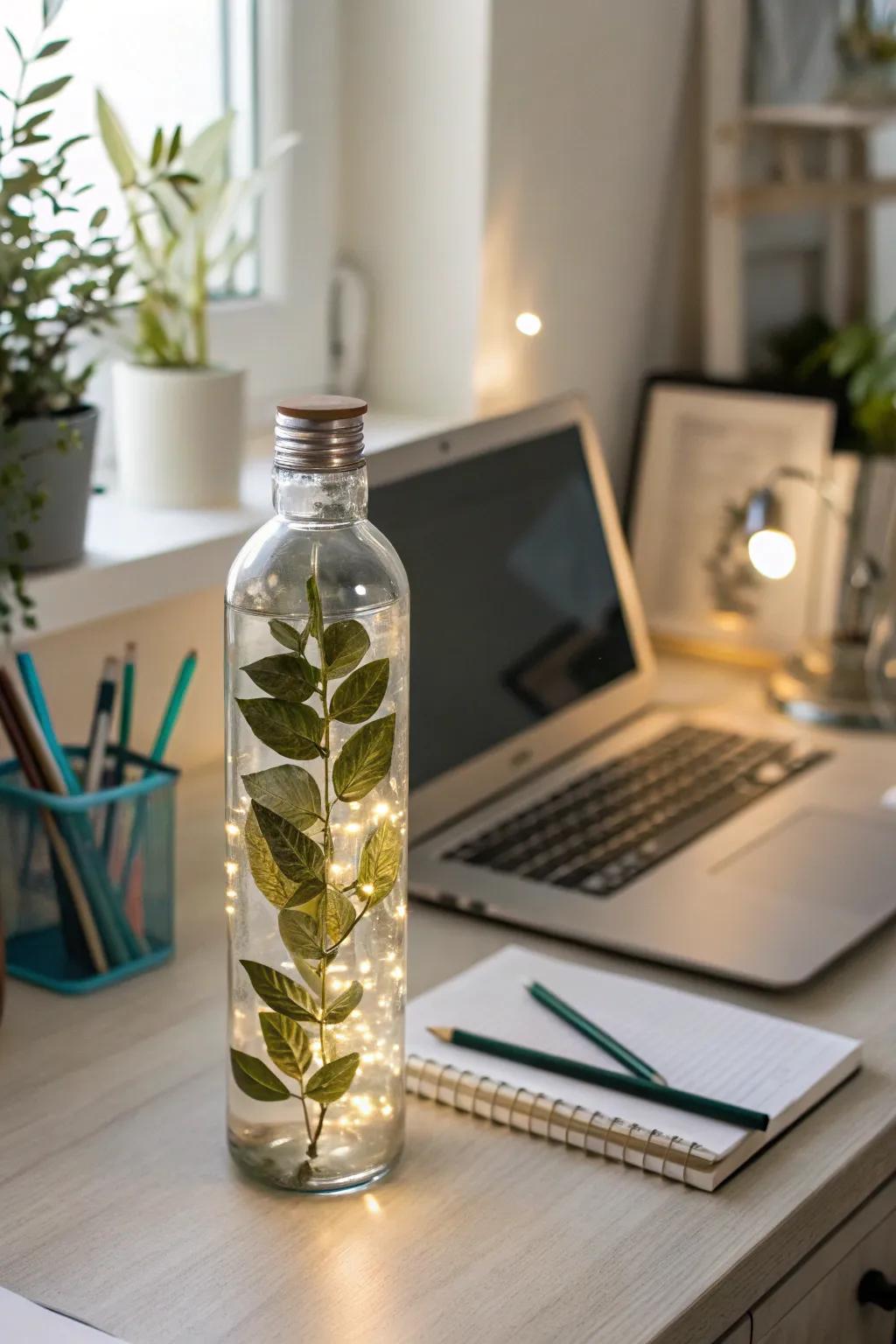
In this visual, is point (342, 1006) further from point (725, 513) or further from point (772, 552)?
point (725, 513)

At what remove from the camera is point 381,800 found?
86 centimetres

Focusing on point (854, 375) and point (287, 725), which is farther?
point (854, 375)

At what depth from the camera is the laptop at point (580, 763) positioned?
1204 millimetres

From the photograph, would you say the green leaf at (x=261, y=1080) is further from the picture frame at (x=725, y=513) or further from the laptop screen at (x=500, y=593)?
the picture frame at (x=725, y=513)

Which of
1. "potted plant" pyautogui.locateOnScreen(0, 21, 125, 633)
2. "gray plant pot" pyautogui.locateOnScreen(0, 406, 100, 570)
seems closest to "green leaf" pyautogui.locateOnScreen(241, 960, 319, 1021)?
"potted plant" pyautogui.locateOnScreen(0, 21, 125, 633)

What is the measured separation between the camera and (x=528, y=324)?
5.69 feet

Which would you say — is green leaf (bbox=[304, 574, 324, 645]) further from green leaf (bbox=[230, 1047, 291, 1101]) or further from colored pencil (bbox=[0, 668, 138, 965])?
colored pencil (bbox=[0, 668, 138, 965])

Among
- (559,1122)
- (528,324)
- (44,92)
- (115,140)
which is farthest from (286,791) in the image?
(528,324)

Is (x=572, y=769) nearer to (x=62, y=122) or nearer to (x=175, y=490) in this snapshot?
(x=175, y=490)

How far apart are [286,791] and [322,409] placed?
0.58 ft

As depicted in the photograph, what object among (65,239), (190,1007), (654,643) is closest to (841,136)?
(654,643)

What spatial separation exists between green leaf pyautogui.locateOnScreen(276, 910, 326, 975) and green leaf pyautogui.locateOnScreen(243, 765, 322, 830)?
1.7 inches

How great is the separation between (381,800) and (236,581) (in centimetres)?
13

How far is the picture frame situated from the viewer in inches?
68.7
